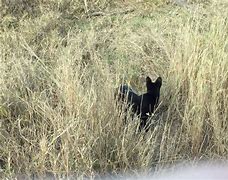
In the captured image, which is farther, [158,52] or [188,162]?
[158,52]

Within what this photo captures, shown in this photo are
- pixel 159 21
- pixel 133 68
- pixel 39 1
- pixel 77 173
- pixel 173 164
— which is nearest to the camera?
pixel 77 173

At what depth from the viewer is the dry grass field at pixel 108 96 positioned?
320cm

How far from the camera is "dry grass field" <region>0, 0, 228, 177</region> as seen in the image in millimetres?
3199

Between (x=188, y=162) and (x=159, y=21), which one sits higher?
(x=159, y=21)

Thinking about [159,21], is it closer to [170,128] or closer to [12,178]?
[170,128]

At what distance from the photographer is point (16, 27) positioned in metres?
5.43

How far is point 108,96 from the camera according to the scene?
342cm

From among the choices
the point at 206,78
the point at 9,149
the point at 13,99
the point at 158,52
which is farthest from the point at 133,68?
the point at 9,149

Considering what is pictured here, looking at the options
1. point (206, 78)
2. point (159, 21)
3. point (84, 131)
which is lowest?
point (84, 131)

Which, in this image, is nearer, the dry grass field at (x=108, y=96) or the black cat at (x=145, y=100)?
the dry grass field at (x=108, y=96)

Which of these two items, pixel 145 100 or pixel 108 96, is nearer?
pixel 108 96

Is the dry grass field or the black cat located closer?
the dry grass field

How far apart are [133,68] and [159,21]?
1054 millimetres

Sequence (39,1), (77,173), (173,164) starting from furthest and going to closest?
1. (39,1)
2. (173,164)
3. (77,173)
